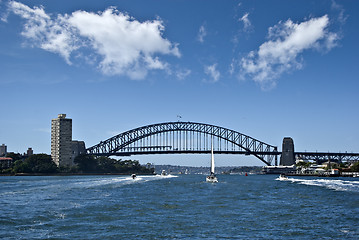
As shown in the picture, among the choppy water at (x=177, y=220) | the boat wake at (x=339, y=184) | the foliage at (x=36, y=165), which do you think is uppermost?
the foliage at (x=36, y=165)

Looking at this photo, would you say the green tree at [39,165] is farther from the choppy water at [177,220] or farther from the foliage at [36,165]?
the choppy water at [177,220]

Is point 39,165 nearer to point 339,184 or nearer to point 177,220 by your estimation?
point 339,184

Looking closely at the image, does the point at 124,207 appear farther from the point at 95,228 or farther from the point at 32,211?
the point at 95,228

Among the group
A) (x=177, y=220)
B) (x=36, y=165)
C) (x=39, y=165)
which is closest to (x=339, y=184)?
(x=177, y=220)

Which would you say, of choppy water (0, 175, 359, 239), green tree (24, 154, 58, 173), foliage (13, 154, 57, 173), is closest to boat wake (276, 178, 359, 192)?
choppy water (0, 175, 359, 239)

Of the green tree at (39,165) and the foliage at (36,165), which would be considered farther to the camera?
the green tree at (39,165)

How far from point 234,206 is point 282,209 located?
487cm

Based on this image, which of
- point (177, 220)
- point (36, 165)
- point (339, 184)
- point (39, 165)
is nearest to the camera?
point (177, 220)

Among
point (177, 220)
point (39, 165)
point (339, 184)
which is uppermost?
point (39, 165)

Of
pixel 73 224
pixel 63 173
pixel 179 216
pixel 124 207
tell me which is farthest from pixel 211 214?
pixel 63 173

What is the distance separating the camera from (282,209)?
4059 cm

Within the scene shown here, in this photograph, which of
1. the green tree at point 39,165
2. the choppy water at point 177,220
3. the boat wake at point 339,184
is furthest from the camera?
the green tree at point 39,165

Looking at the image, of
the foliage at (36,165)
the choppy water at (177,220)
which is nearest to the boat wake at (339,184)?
the choppy water at (177,220)

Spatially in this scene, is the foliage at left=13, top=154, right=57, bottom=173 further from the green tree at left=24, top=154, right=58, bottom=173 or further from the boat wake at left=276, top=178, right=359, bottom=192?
the boat wake at left=276, top=178, right=359, bottom=192
